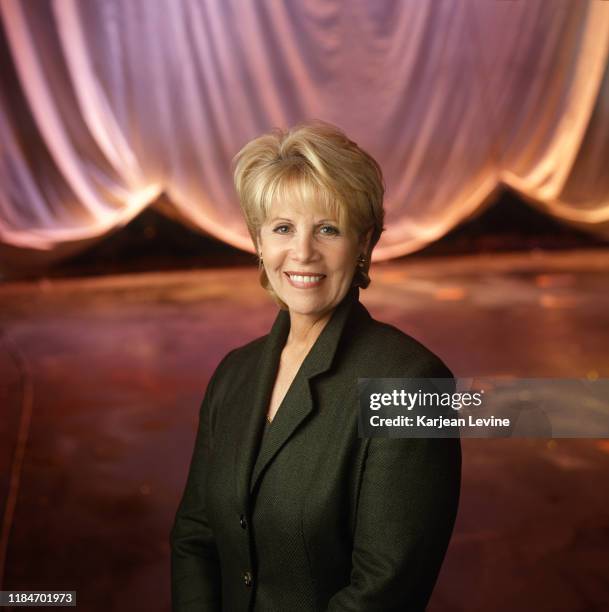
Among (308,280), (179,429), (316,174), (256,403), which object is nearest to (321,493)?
(256,403)

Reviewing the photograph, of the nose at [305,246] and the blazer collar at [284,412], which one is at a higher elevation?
the nose at [305,246]

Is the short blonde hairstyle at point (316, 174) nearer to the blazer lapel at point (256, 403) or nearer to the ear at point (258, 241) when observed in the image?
the ear at point (258, 241)

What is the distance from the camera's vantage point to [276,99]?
3.74 m

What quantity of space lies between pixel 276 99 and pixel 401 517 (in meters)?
3.00

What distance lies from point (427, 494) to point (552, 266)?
3.65 meters

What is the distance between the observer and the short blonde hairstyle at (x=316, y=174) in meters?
1.05

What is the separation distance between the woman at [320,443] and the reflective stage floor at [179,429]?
950 mm

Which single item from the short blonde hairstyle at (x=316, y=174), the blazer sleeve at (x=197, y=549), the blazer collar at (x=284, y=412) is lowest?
the blazer sleeve at (x=197, y=549)

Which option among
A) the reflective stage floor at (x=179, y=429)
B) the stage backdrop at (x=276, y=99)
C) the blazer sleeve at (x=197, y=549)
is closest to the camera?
the blazer sleeve at (x=197, y=549)

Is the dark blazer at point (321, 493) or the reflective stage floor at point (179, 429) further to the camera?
the reflective stage floor at point (179, 429)

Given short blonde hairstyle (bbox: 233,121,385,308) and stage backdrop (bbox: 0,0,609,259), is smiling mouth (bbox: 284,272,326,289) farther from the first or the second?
stage backdrop (bbox: 0,0,609,259)

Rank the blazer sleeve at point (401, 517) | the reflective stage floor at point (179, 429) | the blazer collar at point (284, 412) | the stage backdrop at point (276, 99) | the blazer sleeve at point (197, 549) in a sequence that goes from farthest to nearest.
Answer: the stage backdrop at point (276, 99), the reflective stage floor at point (179, 429), the blazer sleeve at point (197, 549), the blazer collar at point (284, 412), the blazer sleeve at point (401, 517)

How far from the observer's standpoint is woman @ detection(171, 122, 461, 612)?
101 centimetres

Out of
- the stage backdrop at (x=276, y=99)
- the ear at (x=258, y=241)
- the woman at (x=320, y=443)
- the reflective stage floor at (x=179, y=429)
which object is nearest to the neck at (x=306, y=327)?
the woman at (x=320, y=443)
